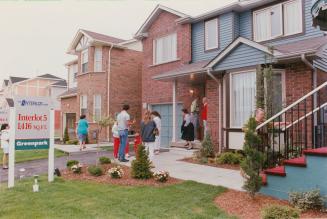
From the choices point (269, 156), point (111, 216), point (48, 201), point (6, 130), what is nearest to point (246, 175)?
point (269, 156)

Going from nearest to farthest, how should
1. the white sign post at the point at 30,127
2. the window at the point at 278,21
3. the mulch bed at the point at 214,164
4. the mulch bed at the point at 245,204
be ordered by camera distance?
1. the mulch bed at the point at 245,204
2. the white sign post at the point at 30,127
3. the mulch bed at the point at 214,164
4. the window at the point at 278,21

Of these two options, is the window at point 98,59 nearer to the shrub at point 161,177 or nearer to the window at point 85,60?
the window at point 85,60

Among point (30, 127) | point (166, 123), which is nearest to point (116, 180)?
point (30, 127)

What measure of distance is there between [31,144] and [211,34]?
32.9 feet

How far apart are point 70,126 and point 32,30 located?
653 inches

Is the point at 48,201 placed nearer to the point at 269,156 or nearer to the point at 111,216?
the point at 111,216

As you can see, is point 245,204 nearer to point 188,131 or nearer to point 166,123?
point 188,131

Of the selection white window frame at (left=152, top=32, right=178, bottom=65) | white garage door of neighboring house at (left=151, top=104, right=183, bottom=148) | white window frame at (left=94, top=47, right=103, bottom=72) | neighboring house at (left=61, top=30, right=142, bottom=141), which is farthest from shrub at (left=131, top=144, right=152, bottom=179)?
white window frame at (left=94, top=47, right=103, bottom=72)

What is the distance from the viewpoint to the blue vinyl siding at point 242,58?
9587 mm

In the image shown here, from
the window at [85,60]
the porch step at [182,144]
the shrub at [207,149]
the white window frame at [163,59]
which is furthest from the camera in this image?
the window at [85,60]

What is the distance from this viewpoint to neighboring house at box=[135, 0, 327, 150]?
9.59 metres

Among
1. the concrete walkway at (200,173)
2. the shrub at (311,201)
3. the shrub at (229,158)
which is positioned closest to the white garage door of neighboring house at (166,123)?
the concrete walkway at (200,173)

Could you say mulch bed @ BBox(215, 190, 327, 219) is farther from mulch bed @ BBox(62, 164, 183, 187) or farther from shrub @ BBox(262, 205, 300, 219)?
mulch bed @ BBox(62, 164, 183, 187)

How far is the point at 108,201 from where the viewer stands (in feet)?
19.4
